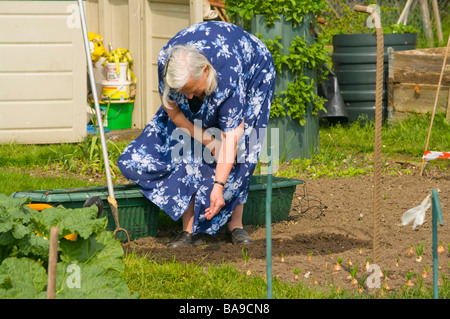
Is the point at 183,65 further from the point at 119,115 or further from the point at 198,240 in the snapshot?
the point at 119,115

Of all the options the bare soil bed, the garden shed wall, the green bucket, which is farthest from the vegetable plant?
the green bucket

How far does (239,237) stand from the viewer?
→ 422cm

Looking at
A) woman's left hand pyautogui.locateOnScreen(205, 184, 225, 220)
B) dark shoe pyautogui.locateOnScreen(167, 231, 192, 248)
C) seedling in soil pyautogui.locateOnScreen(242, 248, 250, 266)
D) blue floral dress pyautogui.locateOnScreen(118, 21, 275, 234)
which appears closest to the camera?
seedling in soil pyautogui.locateOnScreen(242, 248, 250, 266)

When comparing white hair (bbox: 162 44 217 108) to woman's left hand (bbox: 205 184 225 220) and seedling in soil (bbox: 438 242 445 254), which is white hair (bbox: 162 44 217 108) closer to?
woman's left hand (bbox: 205 184 225 220)

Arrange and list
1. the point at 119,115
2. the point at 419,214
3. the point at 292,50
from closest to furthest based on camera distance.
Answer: the point at 419,214, the point at 292,50, the point at 119,115

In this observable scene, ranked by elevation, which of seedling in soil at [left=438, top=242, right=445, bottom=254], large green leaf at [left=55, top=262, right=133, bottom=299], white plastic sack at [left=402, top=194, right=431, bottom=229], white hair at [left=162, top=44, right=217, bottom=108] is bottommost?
seedling in soil at [left=438, top=242, right=445, bottom=254]

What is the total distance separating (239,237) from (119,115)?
3769 millimetres

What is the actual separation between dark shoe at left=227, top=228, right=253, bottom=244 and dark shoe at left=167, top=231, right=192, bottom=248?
10.3 inches

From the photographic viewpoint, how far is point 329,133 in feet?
23.8

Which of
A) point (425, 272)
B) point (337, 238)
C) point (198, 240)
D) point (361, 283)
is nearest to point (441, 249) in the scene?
point (425, 272)

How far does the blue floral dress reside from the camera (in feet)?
13.2

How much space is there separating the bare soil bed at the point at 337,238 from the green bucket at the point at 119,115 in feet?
9.10

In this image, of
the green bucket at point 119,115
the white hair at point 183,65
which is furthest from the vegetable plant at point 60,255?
the green bucket at point 119,115
